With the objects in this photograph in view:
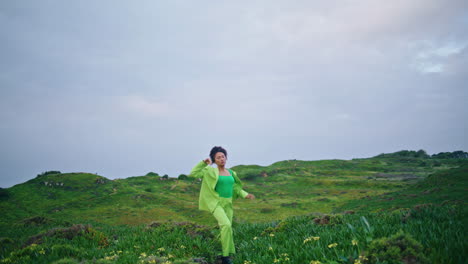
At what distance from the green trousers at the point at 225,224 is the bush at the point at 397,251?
3221 millimetres

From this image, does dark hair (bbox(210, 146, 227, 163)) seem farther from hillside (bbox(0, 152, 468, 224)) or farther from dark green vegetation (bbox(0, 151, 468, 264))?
hillside (bbox(0, 152, 468, 224))

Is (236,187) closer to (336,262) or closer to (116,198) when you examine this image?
(336,262)

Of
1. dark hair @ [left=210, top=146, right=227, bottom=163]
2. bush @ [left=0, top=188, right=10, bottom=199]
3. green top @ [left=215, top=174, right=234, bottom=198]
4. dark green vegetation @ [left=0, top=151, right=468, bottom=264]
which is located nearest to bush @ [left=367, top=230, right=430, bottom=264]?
dark green vegetation @ [left=0, top=151, right=468, bottom=264]

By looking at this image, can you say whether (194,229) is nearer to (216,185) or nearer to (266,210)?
(216,185)

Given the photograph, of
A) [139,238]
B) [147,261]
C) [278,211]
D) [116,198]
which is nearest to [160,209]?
[116,198]

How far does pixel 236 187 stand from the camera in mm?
7691

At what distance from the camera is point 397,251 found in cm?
358

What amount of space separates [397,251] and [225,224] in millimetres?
3643

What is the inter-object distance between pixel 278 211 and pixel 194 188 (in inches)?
811

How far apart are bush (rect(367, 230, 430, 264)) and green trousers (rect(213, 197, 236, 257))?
3.22 metres

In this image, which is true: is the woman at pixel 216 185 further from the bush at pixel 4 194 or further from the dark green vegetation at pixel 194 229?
the bush at pixel 4 194

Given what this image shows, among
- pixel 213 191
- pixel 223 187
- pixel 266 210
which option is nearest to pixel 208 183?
pixel 213 191

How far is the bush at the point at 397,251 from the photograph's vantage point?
3.48 metres

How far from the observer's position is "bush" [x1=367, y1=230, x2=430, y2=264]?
3482mm
